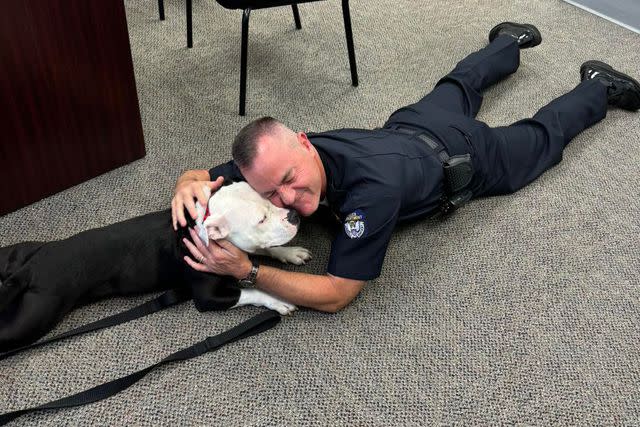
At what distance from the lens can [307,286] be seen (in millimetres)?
1712

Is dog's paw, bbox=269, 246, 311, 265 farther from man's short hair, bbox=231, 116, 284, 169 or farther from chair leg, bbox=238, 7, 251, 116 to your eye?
chair leg, bbox=238, 7, 251, 116

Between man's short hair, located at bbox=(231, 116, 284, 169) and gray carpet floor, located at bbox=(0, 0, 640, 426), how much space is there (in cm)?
46

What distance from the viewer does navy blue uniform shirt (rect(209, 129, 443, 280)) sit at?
169 cm

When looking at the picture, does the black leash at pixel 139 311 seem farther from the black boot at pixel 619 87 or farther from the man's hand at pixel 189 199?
the black boot at pixel 619 87

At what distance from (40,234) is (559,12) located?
277 centimetres

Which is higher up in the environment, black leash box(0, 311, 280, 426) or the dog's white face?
the dog's white face

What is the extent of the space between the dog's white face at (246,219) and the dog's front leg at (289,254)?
0.25m

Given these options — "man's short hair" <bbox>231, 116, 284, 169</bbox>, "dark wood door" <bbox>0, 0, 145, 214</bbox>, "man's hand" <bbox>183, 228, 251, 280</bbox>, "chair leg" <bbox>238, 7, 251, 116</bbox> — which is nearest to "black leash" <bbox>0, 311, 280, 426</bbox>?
"man's hand" <bbox>183, 228, 251, 280</bbox>

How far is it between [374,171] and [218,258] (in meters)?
0.49

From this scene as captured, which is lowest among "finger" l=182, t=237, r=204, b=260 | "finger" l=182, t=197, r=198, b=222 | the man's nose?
"finger" l=182, t=237, r=204, b=260

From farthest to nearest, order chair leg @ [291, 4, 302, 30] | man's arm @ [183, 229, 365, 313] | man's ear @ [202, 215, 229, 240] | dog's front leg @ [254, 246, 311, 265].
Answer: chair leg @ [291, 4, 302, 30] < dog's front leg @ [254, 246, 311, 265] < man's arm @ [183, 229, 365, 313] < man's ear @ [202, 215, 229, 240]

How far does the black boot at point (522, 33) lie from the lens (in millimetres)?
2818

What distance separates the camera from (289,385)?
5.36 ft

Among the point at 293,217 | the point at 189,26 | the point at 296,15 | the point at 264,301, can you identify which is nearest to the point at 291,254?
the point at 264,301
